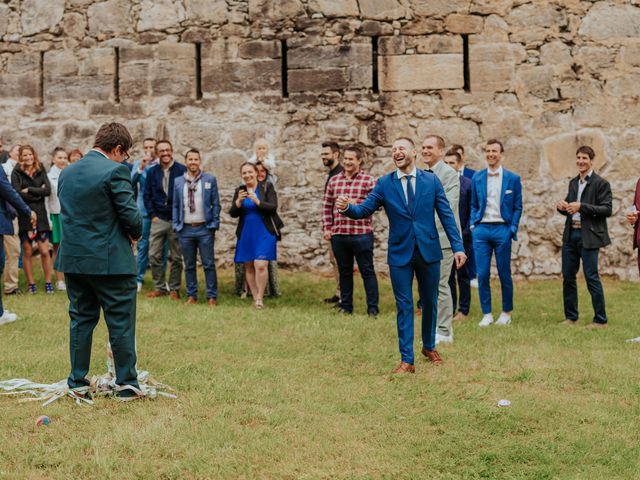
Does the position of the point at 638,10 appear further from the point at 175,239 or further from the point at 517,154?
the point at 175,239

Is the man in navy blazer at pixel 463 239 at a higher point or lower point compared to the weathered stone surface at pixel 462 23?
lower

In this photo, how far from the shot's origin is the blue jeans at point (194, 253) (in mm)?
9500

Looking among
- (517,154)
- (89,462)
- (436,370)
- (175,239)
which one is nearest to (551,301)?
(517,154)

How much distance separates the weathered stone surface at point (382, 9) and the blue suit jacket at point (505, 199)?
358cm

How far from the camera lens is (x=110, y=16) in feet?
38.4

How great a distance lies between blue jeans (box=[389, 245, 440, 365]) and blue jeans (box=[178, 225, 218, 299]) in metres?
3.80

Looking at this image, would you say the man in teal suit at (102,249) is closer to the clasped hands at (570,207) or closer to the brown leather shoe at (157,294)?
the brown leather shoe at (157,294)

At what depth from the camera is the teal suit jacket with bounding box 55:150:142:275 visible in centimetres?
509

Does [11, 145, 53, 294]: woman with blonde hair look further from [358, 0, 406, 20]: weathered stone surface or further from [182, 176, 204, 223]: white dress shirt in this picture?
[358, 0, 406, 20]: weathered stone surface

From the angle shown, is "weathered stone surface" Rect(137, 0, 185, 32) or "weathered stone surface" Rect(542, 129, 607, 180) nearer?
"weathered stone surface" Rect(542, 129, 607, 180)

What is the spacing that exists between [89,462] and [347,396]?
1.95 meters

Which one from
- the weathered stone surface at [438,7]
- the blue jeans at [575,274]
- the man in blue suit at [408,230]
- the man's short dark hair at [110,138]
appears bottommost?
the blue jeans at [575,274]

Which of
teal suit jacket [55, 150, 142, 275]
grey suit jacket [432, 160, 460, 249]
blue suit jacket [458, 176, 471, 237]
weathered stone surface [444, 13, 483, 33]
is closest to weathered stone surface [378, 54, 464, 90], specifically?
weathered stone surface [444, 13, 483, 33]

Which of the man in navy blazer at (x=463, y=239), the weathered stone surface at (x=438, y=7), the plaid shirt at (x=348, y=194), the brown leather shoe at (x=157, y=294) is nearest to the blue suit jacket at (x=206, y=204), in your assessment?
the brown leather shoe at (x=157, y=294)
